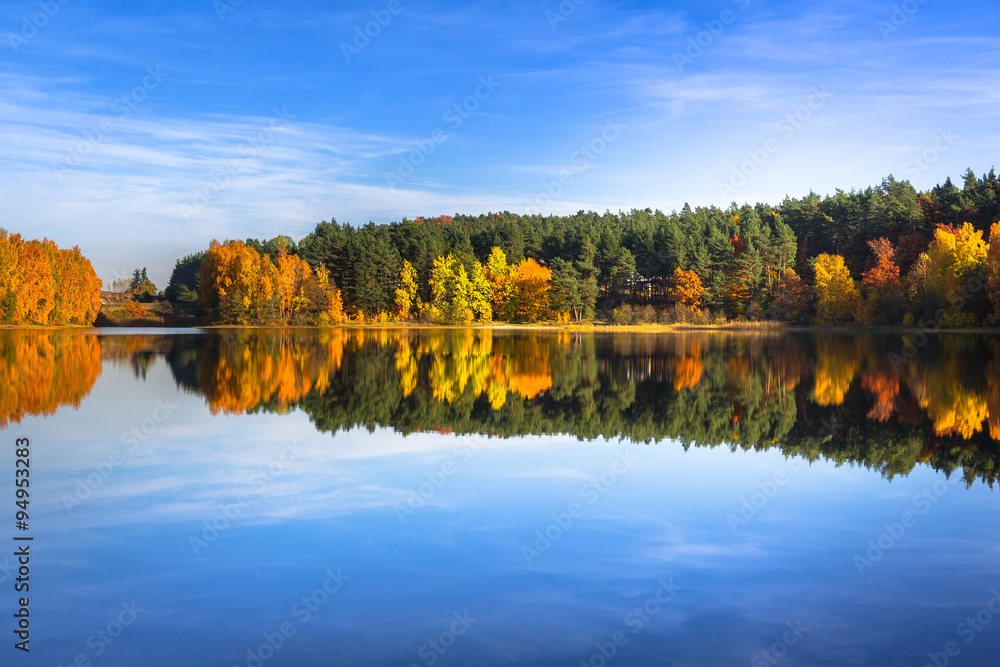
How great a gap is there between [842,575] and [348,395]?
15.5 meters

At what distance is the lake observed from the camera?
6.04 meters

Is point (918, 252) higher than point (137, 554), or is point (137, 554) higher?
point (918, 252)

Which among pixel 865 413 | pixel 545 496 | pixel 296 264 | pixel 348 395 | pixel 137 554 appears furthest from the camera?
pixel 296 264

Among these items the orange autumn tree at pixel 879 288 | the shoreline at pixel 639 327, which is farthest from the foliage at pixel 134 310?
the orange autumn tree at pixel 879 288

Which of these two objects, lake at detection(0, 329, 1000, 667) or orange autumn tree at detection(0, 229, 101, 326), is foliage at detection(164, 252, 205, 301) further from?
lake at detection(0, 329, 1000, 667)

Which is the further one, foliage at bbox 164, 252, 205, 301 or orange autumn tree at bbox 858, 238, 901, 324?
foliage at bbox 164, 252, 205, 301

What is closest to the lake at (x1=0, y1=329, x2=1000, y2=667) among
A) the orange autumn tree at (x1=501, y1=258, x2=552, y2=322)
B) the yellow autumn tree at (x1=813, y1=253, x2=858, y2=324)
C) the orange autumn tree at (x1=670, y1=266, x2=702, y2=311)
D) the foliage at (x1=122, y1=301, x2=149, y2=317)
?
the yellow autumn tree at (x1=813, y1=253, x2=858, y2=324)

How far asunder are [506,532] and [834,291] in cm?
7729

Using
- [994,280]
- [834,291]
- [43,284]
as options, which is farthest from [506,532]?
[43,284]

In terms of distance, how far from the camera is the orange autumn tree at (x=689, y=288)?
89312 mm

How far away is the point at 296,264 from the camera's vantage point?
3452 inches

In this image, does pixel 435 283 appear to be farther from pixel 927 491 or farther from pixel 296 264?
pixel 927 491

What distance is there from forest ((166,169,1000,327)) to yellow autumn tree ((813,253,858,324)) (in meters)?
0.14

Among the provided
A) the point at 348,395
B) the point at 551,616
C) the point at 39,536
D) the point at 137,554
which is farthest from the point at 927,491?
the point at 348,395
